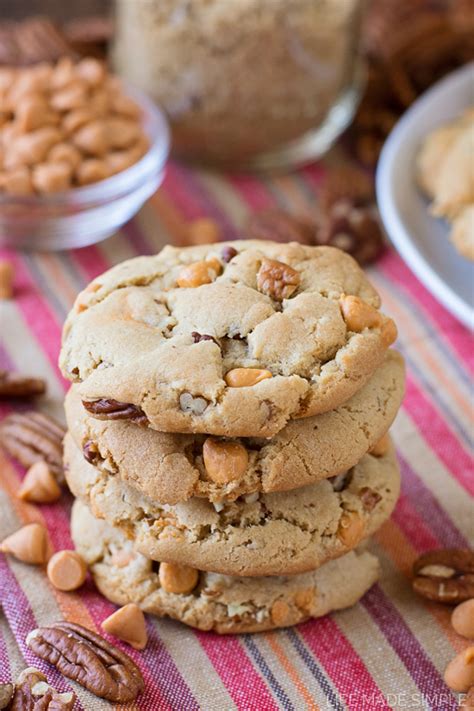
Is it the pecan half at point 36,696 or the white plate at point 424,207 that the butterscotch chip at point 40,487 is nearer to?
the pecan half at point 36,696

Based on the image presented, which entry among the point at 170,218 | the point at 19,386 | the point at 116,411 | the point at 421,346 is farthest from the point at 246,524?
the point at 170,218

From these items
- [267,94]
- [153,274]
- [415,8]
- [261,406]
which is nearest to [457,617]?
[261,406]

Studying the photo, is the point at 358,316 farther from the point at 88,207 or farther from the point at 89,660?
the point at 88,207

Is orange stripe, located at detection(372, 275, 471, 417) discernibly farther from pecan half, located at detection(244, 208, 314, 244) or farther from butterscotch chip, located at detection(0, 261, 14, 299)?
butterscotch chip, located at detection(0, 261, 14, 299)

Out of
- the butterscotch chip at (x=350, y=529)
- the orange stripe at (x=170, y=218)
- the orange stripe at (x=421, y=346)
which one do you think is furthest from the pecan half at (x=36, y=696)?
the orange stripe at (x=170, y=218)

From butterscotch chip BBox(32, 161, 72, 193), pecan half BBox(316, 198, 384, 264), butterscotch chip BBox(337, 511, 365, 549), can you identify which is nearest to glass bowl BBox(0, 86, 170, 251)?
butterscotch chip BBox(32, 161, 72, 193)

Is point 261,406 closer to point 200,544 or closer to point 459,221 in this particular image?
point 200,544

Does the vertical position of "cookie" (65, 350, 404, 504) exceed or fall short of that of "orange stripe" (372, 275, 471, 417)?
it exceeds it
